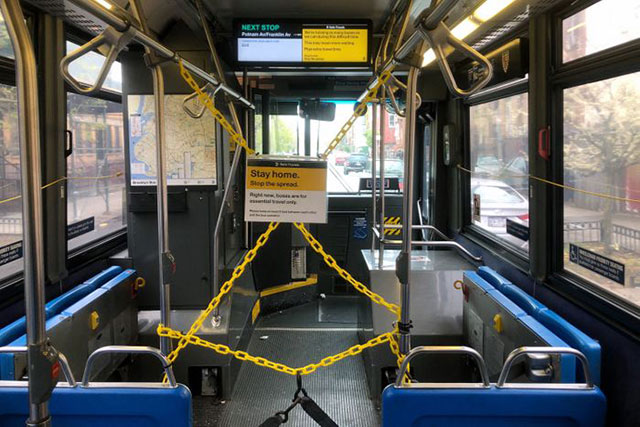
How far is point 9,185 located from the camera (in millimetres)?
2805

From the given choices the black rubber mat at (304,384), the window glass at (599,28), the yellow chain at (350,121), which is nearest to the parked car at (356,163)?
the black rubber mat at (304,384)

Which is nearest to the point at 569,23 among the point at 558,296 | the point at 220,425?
the point at 558,296

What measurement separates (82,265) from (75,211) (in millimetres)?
438

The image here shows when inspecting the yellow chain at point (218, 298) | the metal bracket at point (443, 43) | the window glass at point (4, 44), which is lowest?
the yellow chain at point (218, 298)

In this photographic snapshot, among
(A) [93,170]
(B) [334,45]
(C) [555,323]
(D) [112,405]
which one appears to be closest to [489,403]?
(C) [555,323]

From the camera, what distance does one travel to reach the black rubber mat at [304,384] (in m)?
3.34

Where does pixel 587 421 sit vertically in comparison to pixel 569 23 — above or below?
below

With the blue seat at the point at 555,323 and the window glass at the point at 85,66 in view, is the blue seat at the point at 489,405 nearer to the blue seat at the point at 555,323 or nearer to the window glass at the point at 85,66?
the blue seat at the point at 555,323

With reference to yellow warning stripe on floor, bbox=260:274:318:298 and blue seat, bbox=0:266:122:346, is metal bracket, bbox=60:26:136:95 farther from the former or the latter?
yellow warning stripe on floor, bbox=260:274:318:298

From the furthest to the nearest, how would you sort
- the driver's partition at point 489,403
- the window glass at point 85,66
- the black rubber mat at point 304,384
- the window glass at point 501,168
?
1. the window glass at point 501,168
2. the window glass at point 85,66
3. the black rubber mat at point 304,384
4. the driver's partition at point 489,403

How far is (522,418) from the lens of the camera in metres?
1.98

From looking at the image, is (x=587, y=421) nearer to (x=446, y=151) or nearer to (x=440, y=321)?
(x=440, y=321)

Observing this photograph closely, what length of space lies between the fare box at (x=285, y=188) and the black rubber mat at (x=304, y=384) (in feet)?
5.89

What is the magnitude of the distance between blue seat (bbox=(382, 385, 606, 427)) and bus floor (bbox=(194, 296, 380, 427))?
4.71 ft
